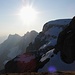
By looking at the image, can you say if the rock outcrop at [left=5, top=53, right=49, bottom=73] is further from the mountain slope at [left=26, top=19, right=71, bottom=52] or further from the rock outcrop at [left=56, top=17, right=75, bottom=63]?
the mountain slope at [left=26, top=19, right=71, bottom=52]

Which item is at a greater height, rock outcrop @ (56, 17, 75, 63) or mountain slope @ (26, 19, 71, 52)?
mountain slope @ (26, 19, 71, 52)

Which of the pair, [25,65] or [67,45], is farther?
[25,65]

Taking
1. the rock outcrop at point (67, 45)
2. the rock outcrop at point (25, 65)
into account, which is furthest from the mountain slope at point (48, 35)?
the rock outcrop at point (67, 45)

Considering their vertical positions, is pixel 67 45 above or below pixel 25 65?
below

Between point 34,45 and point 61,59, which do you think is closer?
point 61,59

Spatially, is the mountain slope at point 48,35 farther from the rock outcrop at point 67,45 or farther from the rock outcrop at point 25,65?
the rock outcrop at point 67,45

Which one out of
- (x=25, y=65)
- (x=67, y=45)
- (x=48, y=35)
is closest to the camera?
(x=67, y=45)

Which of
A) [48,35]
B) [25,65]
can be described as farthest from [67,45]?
[48,35]

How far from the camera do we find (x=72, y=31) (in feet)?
208

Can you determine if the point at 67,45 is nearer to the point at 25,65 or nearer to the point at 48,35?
the point at 25,65

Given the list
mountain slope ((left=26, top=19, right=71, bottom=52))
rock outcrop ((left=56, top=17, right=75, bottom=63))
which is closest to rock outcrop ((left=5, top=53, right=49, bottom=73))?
rock outcrop ((left=56, top=17, right=75, bottom=63))

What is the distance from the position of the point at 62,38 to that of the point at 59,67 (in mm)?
12528

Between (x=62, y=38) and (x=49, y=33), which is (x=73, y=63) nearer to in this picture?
(x=62, y=38)

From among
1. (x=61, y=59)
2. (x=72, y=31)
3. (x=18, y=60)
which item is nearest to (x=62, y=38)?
Answer: (x=72, y=31)
